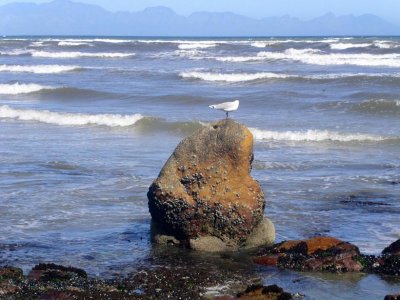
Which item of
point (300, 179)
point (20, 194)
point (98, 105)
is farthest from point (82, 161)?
point (98, 105)

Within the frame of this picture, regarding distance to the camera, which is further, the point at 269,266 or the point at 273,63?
the point at 273,63

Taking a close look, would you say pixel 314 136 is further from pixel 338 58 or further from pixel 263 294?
pixel 338 58

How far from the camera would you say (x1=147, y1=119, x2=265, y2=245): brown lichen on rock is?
9.13 m

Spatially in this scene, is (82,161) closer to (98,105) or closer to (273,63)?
(98,105)

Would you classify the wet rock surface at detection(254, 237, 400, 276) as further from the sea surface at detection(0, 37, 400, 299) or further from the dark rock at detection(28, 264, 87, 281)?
the dark rock at detection(28, 264, 87, 281)

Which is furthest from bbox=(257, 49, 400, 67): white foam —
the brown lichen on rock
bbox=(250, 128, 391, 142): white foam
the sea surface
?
the brown lichen on rock

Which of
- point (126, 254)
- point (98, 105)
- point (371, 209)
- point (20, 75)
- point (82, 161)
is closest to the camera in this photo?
point (126, 254)

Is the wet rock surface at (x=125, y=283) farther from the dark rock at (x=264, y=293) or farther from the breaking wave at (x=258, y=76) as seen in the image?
the breaking wave at (x=258, y=76)

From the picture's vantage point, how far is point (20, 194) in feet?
39.0

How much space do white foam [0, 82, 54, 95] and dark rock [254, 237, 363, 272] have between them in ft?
75.6

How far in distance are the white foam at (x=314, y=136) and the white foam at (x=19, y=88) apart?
14307mm

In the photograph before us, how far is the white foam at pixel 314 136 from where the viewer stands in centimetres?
1793

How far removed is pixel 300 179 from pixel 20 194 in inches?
189

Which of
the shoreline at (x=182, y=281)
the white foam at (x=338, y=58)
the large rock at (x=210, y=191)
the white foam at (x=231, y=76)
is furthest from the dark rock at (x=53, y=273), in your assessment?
the white foam at (x=338, y=58)
